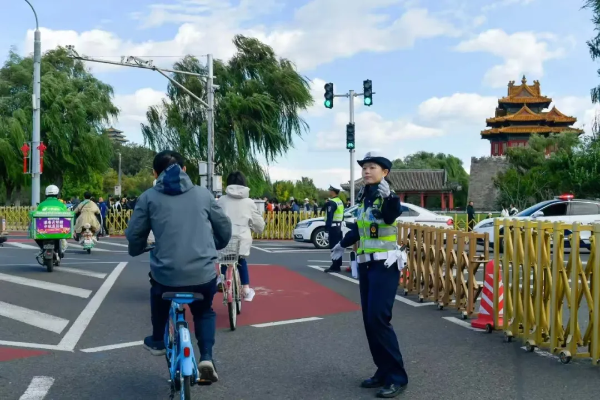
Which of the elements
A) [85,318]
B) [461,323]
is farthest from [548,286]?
[85,318]

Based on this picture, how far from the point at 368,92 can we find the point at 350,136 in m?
2.77

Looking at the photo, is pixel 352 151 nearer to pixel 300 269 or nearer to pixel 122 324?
pixel 300 269

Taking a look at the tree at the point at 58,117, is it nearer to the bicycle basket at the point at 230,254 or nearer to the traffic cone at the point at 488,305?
the bicycle basket at the point at 230,254

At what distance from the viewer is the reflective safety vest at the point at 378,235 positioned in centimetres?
614

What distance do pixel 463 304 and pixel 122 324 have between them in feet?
13.9

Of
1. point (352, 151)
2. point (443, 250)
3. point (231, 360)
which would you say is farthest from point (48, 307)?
point (352, 151)

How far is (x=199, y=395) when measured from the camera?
587 cm

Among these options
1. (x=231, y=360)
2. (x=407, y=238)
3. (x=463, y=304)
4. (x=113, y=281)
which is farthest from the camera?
(x=113, y=281)

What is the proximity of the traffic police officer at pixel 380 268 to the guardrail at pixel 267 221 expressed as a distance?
24199 millimetres

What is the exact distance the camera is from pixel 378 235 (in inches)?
243

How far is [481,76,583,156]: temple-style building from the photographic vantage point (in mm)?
83375

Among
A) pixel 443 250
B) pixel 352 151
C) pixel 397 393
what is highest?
pixel 352 151

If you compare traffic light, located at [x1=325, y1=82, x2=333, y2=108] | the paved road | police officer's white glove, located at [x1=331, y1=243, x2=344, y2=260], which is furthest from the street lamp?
police officer's white glove, located at [x1=331, y1=243, x2=344, y2=260]

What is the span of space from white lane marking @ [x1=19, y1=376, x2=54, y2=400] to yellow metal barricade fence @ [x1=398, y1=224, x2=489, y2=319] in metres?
5.17
